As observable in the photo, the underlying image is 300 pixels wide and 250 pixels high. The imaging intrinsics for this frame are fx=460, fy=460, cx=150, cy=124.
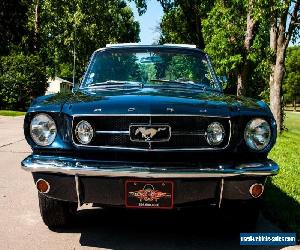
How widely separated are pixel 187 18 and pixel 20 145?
2157 cm

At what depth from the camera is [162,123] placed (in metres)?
3.55

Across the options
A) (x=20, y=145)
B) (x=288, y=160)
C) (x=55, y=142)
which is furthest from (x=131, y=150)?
(x=20, y=145)

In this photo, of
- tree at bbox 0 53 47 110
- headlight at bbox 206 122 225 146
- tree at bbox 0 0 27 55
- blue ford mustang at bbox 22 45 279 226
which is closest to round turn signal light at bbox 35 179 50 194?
blue ford mustang at bbox 22 45 279 226

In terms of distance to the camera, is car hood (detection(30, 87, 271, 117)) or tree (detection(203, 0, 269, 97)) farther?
tree (detection(203, 0, 269, 97))

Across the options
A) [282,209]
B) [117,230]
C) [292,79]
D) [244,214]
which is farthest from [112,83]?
[292,79]

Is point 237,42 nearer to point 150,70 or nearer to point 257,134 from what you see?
point 150,70

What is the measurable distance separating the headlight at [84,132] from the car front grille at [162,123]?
0.08 feet

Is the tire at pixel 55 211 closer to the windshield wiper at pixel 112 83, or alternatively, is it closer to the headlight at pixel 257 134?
the windshield wiper at pixel 112 83

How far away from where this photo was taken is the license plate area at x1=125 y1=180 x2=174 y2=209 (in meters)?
3.45

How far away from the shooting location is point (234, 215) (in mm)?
4133

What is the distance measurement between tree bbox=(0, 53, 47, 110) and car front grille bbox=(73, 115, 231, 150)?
84.2 ft

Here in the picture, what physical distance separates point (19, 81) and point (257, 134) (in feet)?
85.4

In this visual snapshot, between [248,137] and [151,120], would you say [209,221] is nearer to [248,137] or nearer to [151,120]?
[248,137]

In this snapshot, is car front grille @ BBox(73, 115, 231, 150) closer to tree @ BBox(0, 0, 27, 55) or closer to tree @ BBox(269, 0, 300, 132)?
tree @ BBox(269, 0, 300, 132)
